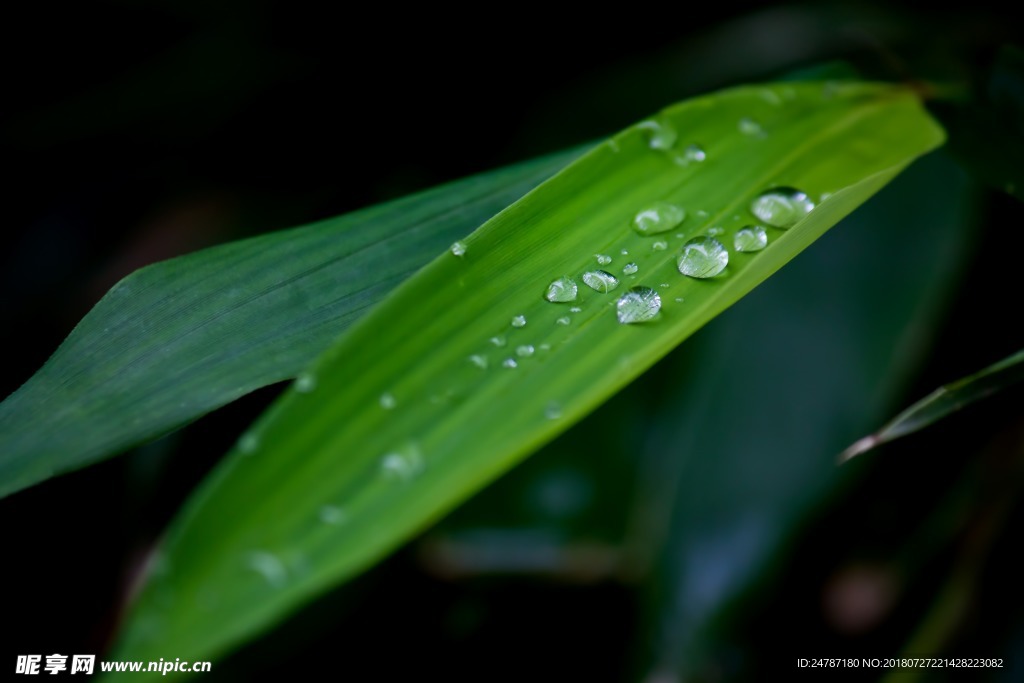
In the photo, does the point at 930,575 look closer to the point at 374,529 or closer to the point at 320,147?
the point at 374,529

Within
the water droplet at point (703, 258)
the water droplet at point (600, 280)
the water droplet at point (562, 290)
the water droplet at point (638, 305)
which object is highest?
the water droplet at point (703, 258)

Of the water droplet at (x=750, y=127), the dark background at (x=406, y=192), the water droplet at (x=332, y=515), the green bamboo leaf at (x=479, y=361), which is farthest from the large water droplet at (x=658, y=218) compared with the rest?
the dark background at (x=406, y=192)

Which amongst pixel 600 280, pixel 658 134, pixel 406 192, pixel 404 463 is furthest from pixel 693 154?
pixel 406 192

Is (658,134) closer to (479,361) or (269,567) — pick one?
(479,361)

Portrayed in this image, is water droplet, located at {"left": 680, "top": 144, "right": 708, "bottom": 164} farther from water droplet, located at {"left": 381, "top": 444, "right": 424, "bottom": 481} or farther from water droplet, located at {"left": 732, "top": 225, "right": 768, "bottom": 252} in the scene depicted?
water droplet, located at {"left": 381, "top": 444, "right": 424, "bottom": 481}

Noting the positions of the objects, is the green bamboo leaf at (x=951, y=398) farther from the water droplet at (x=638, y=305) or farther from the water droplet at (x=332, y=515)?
the water droplet at (x=332, y=515)

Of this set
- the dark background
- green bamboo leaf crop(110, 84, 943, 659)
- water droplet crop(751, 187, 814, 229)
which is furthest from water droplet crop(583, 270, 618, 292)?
the dark background
